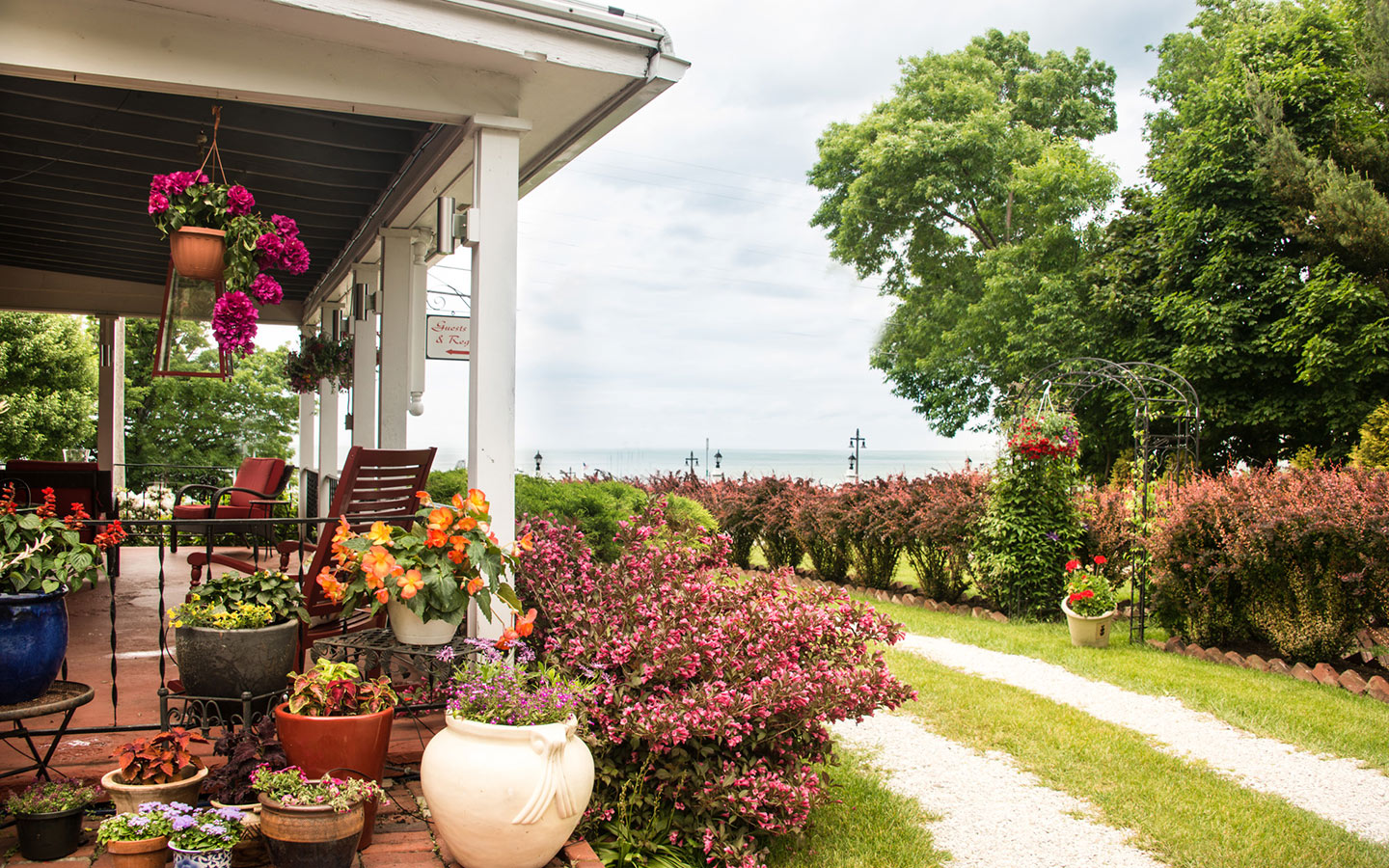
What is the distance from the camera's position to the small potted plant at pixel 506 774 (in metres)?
2.37

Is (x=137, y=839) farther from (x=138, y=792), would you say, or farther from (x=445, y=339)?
(x=445, y=339)

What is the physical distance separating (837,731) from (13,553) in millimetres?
4074

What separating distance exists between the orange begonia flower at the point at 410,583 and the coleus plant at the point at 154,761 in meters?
0.71

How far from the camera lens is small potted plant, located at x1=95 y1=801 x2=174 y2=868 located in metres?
2.18

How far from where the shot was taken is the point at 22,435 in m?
15.9

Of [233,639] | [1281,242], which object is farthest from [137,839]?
[1281,242]

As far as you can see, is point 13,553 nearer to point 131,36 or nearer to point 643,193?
point 131,36

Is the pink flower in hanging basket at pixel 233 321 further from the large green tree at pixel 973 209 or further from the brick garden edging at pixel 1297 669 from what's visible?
the large green tree at pixel 973 209

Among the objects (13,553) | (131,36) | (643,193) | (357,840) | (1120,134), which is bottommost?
(357,840)

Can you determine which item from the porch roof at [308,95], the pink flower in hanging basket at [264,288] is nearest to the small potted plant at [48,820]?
the pink flower in hanging basket at [264,288]

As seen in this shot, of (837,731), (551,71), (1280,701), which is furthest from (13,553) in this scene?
(1280,701)

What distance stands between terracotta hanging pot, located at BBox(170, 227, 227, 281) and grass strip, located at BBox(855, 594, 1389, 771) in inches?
224

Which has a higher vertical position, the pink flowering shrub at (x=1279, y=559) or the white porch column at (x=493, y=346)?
the white porch column at (x=493, y=346)

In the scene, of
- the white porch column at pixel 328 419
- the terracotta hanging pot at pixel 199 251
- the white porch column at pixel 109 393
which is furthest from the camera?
the white porch column at pixel 109 393
